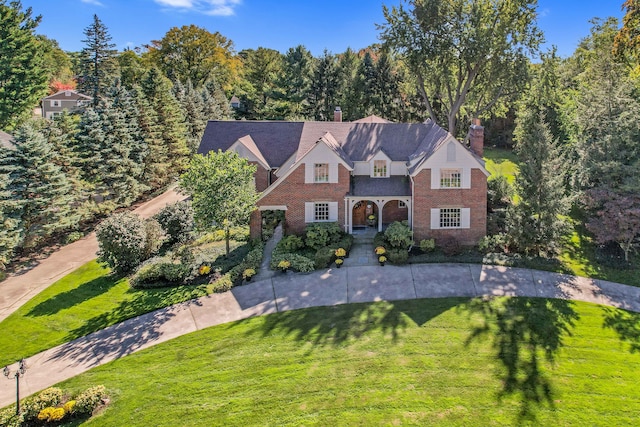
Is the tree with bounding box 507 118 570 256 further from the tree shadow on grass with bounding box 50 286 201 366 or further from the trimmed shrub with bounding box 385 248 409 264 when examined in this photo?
the tree shadow on grass with bounding box 50 286 201 366

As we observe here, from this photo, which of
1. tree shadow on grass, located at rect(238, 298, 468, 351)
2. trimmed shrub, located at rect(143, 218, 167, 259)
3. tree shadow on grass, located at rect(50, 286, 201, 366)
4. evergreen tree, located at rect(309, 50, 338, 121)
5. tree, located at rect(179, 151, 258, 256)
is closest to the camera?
tree shadow on grass, located at rect(50, 286, 201, 366)

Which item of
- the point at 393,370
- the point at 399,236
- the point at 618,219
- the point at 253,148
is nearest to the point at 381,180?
the point at 399,236

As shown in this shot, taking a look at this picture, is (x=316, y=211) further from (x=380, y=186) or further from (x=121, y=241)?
(x=121, y=241)

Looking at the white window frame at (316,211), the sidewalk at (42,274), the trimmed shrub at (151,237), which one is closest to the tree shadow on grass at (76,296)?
the sidewalk at (42,274)

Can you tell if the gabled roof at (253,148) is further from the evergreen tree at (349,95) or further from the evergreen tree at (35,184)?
the evergreen tree at (349,95)

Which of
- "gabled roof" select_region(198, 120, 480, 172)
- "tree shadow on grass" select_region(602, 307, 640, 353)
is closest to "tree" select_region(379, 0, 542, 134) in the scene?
"gabled roof" select_region(198, 120, 480, 172)
